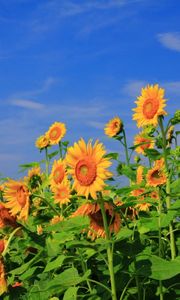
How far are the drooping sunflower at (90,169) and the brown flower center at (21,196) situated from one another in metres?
0.49

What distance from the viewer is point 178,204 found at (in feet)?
11.5

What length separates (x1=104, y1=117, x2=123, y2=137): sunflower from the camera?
596cm

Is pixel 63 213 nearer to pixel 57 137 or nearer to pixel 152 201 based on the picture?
pixel 152 201

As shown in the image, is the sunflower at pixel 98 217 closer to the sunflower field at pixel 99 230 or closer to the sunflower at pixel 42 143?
the sunflower field at pixel 99 230

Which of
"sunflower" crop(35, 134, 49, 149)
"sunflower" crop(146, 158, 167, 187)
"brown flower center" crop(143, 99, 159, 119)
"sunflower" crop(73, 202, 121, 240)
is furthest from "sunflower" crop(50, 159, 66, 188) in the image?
"sunflower" crop(35, 134, 49, 149)

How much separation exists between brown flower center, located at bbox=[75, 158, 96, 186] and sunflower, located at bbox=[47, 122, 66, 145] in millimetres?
3614

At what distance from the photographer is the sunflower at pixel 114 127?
596cm

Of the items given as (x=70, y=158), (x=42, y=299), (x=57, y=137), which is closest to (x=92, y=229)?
(x=70, y=158)

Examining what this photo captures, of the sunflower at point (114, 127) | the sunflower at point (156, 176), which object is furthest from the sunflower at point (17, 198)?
the sunflower at point (114, 127)

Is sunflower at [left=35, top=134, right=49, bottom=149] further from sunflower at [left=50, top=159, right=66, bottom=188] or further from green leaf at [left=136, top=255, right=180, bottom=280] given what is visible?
green leaf at [left=136, top=255, right=180, bottom=280]

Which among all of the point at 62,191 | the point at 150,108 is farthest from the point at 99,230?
the point at 150,108

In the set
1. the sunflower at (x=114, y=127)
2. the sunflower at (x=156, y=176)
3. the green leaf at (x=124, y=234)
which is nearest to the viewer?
the green leaf at (x=124, y=234)

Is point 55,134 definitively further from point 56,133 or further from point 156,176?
point 156,176

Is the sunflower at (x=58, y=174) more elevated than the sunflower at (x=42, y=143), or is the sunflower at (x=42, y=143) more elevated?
the sunflower at (x=42, y=143)
